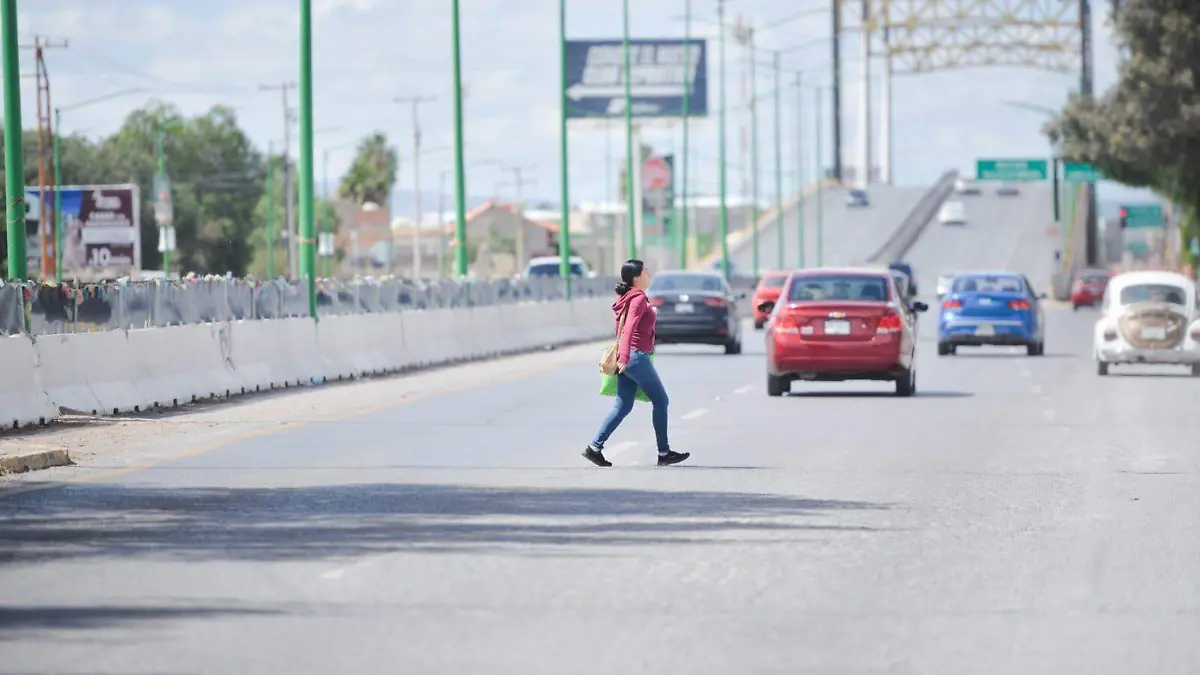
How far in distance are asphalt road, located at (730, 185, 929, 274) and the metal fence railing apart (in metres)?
91.6

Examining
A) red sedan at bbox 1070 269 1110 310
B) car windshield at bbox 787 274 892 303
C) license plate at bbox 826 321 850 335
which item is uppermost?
car windshield at bbox 787 274 892 303

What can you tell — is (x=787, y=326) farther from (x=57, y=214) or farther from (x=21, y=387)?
(x=57, y=214)

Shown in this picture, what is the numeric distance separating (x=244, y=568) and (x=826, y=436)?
→ 11.1 meters

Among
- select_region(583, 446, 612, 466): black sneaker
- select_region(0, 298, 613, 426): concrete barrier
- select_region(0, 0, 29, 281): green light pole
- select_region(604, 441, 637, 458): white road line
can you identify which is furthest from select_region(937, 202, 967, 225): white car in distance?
select_region(583, 446, 612, 466): black sneaker

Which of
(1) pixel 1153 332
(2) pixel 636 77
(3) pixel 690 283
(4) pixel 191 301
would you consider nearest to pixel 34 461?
(4) pixel 191 301

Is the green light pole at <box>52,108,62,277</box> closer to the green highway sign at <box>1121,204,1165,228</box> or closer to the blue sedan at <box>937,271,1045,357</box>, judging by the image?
the blue sedan at <box>937,271,1045,357</box>

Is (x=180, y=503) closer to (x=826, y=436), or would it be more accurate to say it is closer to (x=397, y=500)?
(x=397, y=500)

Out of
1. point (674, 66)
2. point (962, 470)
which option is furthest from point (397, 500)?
point (674, 66)

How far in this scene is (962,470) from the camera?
18.9 m

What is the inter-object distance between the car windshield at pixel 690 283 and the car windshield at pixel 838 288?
1556 cm

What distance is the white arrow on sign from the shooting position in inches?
4845

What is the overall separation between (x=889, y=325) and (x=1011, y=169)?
112 m

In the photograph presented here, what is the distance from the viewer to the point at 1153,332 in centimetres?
3544

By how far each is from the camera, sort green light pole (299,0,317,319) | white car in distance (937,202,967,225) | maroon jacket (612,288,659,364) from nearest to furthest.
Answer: maroon jacket (612,288,659,364), green light pole (299,0,317,319), white car in distance (937,202,967,225)
